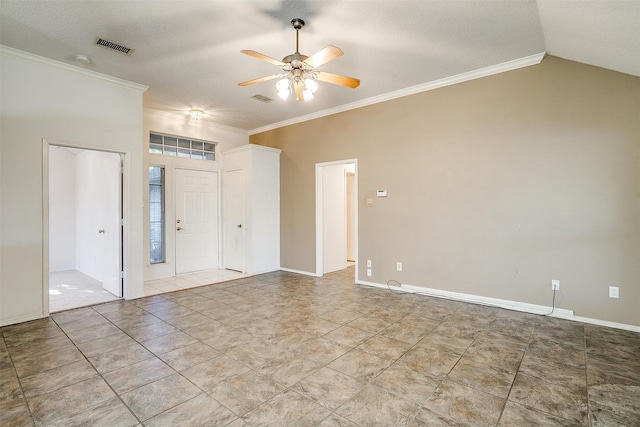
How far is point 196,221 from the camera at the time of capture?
6.01 m

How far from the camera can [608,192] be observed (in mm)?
3205

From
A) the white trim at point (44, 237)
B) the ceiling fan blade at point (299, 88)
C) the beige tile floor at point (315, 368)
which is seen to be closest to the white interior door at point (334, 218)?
the beige tile floor at point (315, 368)

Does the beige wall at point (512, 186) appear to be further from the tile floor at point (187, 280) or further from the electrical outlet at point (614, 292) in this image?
the tile floor at point (187, 280)

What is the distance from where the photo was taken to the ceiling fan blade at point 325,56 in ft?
8.04

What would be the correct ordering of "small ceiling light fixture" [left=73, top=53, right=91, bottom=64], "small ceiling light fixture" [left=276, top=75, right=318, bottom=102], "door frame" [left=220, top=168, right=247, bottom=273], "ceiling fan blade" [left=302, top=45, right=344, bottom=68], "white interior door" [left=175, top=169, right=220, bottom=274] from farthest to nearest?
"door frame" [left=220, top=168, right=247, bottom=273] → "white interior door" [left=175, top=169, right=220, bottom=274] → "small ceiling light fixture" [left=73, top=53, right=91, bottom=64] → "small ceiling light fixture" [left=276, top=75, right=318, bottom=102] → "ceiling fan blade" [left=302, top=45, right=344, bottom=68]

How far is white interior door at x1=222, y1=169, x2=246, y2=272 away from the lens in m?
6.02

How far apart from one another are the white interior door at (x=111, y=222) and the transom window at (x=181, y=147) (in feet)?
3.11

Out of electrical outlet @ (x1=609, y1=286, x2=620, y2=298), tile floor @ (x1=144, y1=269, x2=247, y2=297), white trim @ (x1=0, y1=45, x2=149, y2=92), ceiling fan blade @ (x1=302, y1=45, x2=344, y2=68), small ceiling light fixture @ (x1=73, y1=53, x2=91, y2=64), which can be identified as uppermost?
small ceiling light fixture @ (x1=73, y1=53, x2=91, y2=64)

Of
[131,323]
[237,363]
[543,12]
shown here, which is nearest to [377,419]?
[237,363]

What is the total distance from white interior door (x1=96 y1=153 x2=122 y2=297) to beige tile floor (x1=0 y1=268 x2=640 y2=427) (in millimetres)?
673

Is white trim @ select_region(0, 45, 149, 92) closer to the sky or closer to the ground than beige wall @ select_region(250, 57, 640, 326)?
closer to the sky

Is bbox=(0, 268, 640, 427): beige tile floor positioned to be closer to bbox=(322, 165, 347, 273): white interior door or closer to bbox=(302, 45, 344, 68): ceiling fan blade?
bbox=(322, 165, 347, 273): white interior door

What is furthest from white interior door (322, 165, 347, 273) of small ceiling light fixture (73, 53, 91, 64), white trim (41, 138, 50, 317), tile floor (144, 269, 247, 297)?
white trim (41, 138, 50, 317)

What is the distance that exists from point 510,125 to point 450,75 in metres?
1.01
